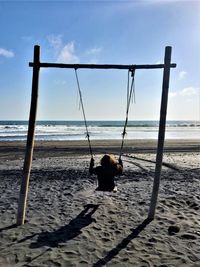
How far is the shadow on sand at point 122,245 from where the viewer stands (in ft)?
17.8

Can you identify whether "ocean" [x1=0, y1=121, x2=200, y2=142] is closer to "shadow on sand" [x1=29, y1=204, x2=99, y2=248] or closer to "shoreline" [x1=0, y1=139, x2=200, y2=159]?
"shoreline" [x1=0, y1=139, x2=200, y2=159]

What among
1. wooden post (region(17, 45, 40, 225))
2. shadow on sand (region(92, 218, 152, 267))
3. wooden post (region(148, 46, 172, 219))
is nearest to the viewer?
shadow on sand (region(92, 218, 152, 267))

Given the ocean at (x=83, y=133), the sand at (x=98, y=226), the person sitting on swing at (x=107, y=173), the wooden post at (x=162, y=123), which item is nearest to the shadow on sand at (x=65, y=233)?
the sand at (x=98, y=226)

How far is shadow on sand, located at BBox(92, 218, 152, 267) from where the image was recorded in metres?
5.43

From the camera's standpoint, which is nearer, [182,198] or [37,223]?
[37,223]

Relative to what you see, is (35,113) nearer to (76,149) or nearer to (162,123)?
(162,123)

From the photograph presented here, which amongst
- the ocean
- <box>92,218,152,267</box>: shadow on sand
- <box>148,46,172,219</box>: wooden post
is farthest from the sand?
the ocean

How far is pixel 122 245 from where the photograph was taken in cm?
609

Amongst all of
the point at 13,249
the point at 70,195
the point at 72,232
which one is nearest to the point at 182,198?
the point at 70,195

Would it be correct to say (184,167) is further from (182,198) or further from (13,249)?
(13,249)

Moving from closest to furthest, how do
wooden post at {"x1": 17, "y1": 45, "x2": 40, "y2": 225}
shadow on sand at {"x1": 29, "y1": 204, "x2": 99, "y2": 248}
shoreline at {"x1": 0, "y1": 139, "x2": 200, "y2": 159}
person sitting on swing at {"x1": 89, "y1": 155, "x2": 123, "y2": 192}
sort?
shadow on sand at {"x1": 29, "y1": 204, "x2": 99, "y2": 248}
wooden post at {"x1": 17, "y1": 45, "x2": 40, "y2": 225}
person sitting on swing at {"x1": 89, "y1": 155, "x2": 123, "y2": 192}
shoreline at {"x1": 0, "y1": 139, "x2": 200, "y2": 159}

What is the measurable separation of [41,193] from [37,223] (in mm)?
2638

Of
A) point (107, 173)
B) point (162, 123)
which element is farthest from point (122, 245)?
point (162, 123)

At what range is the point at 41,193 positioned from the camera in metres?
9.75
